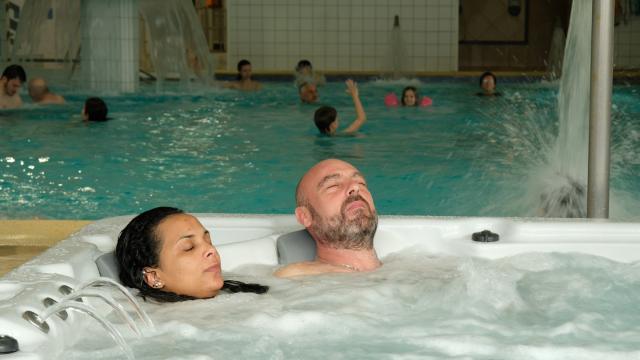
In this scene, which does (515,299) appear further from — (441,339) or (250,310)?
(250,310)

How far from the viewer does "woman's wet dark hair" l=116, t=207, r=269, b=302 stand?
9.41 ft

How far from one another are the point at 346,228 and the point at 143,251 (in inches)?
27.0

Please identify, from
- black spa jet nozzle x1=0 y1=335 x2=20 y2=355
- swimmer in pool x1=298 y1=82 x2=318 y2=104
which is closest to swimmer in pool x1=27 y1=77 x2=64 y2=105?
swimmer in pool x1=298 y1=82 x2=318 y2=104

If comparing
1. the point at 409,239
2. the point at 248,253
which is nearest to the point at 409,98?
the point at 409,239

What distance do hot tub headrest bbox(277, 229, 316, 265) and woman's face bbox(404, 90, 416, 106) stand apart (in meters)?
7.06

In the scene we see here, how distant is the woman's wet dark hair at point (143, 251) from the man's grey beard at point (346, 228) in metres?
0.52

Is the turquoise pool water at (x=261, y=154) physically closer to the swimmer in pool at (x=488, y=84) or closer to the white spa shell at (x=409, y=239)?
the swimmer in pool at (x=488, y=84)

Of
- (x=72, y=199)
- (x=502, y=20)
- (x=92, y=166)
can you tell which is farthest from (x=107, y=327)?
(x=502, y=20)

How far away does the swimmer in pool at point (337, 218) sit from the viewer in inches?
127

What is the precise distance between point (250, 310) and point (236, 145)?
16.9ft

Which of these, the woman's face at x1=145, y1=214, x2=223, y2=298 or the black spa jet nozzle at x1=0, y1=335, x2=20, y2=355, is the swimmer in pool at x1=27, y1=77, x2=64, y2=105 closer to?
the woman's face at x1=145, y1=214, x2=223, y2=298

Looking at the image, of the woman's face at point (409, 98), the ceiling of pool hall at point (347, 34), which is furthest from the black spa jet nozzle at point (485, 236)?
the ceiling of pool hall at point (347, 34)

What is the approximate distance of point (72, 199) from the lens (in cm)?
575

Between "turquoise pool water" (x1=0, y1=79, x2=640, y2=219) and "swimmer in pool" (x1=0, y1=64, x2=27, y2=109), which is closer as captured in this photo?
"turquoise pool water" (x1=0, y1=79, x2=640, y2=219)
